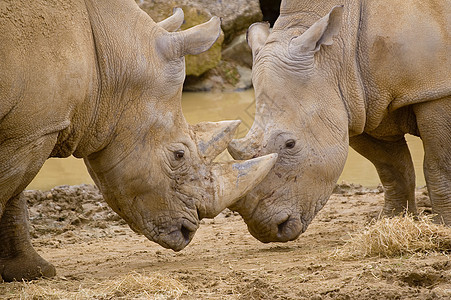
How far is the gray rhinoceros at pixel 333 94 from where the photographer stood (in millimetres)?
6371

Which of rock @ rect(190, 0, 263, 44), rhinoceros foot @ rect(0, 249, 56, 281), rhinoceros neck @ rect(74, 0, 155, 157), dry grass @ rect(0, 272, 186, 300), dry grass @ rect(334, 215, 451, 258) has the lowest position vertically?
dry grass @ rect(0, 272, 186, 300)

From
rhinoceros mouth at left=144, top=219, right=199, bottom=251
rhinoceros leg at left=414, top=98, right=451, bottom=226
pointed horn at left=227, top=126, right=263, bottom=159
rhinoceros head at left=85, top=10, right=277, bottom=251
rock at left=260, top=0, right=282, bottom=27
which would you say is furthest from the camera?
rock at left=260, top=0, right=282, bottom=27

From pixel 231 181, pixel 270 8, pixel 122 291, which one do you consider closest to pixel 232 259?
pixel 231 181

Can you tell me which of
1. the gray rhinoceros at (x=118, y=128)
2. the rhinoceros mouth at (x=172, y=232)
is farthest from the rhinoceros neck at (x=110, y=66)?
the rhinoceros mouth at (x=172, y=232)

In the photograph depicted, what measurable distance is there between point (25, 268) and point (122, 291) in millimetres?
1346

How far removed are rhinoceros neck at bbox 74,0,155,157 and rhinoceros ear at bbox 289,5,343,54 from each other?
159 centimetres

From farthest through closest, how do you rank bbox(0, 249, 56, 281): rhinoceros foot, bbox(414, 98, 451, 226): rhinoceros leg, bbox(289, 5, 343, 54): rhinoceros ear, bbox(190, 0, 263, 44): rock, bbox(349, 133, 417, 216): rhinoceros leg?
1. bbox(190, 0, 263, 44): rock
2. bbox(349, 133, 417, 216): rhinoceros leg
3. bbox(414, 98, 451, 226): rhinoceros leg
4. bbox(289, 5, 343, 54): rhinoceros ear
5. bbox(0, 249, 56, 281): rhinoceros foot

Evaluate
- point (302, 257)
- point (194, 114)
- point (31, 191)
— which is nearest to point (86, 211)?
point (31, 191)

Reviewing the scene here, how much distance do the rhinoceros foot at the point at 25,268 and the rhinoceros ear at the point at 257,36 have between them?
7.75 feet

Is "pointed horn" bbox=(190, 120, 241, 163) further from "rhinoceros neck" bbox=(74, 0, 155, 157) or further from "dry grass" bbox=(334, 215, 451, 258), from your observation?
"dry grass" bbox=(334, 215, 451, 258)

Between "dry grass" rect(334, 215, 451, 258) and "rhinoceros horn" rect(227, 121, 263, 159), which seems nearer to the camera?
"dry grass" rect(334, 215, 451, 258)

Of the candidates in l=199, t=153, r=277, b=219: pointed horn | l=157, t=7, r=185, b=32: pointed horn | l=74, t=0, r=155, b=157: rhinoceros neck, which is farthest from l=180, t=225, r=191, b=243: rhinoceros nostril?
l=157, t=7, r=185, b=32: pointed horn

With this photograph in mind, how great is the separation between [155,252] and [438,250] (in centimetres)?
232

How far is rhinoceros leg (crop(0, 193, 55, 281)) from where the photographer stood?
232 inches
